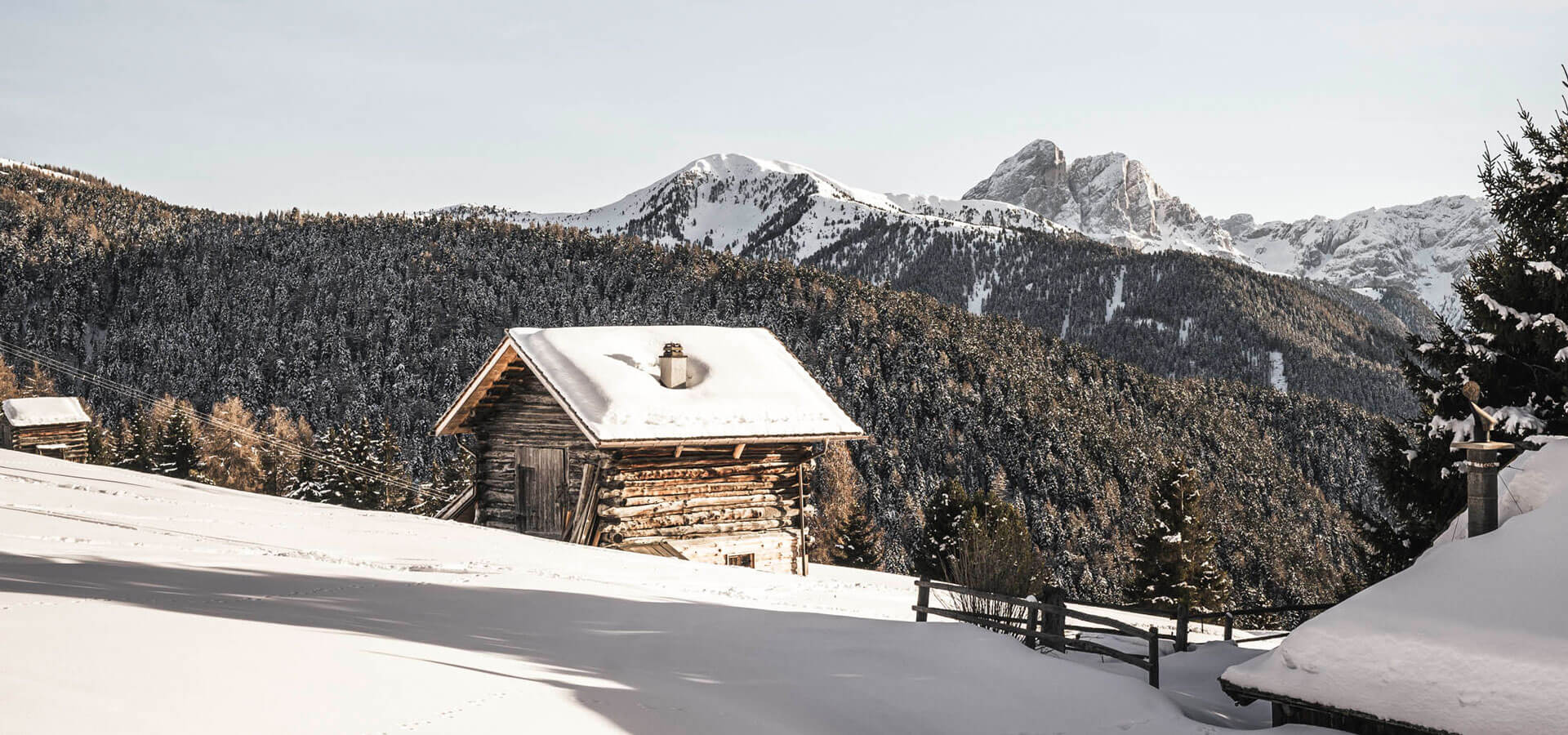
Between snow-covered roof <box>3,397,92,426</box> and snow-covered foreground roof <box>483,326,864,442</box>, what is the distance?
35698mm

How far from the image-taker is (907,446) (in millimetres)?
109375

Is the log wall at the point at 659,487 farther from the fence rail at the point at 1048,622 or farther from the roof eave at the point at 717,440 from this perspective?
the fence rail at the point at 1048,622

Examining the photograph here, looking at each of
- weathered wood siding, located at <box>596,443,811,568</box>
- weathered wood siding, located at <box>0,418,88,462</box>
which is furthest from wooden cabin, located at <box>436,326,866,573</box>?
weathered wood siding, located at <box>0,418,88,462</box>

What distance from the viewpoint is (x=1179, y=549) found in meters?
42.9

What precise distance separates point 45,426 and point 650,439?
133 feet

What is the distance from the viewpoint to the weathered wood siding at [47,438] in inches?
1715

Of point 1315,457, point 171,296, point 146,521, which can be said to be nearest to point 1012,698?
point 146,521

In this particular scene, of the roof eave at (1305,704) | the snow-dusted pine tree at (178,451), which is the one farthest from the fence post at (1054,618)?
the snow-dusted pine tree at (178,451)

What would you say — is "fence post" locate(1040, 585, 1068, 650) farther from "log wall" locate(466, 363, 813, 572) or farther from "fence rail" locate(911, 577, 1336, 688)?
"log wall" locate(466, 363, 813, 572)

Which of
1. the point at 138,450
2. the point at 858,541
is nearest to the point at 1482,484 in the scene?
the point at 858,541

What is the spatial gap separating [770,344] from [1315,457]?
461 feet

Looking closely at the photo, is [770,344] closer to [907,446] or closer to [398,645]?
[398,645]

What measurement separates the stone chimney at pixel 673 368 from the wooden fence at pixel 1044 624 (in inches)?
284

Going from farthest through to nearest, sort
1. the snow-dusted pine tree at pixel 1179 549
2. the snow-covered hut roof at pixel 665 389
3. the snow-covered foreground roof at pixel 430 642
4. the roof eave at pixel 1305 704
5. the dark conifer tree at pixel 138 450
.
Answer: the dark conifer tree at pixel 138 450
the snow-dusted pine tree at pixel 1179 549
the snow-covered hut roof at pixel 665 389
the roof eave at pixel 1305 704
the snow-covered foreground roof at pixel 430 642
